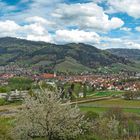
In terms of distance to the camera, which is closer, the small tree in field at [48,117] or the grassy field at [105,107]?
the small tree in field at [48,117]

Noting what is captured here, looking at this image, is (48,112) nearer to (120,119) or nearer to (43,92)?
(43,92)

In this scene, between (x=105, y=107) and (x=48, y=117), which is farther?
(x=105, y=107)

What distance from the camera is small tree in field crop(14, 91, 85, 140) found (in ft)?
81.3

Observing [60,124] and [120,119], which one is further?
[120,119]

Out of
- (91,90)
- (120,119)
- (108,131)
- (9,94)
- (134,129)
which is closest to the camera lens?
(108,131)

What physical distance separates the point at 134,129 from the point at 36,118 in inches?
1702

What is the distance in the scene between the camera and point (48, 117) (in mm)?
24719

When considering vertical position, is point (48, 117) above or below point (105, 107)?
above

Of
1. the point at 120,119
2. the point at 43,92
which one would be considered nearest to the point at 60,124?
the point at 43,92

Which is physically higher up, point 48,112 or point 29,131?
point 48,112

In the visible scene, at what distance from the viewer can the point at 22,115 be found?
2594 centimetres

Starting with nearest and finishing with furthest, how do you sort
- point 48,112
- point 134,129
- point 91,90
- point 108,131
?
1. point 48,112
2. point 108,131
3. point 134,129
4. point 91,90

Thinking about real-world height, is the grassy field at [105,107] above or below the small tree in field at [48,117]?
below

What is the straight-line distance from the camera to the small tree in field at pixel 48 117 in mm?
24781
